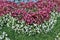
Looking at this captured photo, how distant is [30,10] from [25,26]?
1.17 metres

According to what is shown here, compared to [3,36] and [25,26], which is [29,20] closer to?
[25,26]

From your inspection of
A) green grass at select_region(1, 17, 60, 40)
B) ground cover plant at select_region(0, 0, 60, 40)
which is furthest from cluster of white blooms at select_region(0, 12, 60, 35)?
green grass at select_region(1, 17, 60, 40)

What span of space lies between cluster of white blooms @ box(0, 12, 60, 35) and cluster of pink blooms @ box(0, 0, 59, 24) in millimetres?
180

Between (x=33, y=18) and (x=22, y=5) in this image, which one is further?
(x=22, y=5)

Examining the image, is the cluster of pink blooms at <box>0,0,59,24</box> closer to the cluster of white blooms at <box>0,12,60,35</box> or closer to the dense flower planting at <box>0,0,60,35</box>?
the dense flower planting at <box>0,0,60,35</box>

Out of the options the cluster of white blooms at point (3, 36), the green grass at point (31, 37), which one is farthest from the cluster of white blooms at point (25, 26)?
the cluster of white blooms at point (3, 36)

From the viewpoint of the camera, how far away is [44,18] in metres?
9.95

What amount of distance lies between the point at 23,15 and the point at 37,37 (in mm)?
1223

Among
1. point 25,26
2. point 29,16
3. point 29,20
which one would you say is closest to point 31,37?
point 25,26

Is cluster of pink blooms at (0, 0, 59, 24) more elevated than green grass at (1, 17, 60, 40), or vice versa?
cluster of pink blooms at (0, 0, 59, 24)

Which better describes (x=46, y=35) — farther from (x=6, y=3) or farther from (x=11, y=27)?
(x=6, y=3)

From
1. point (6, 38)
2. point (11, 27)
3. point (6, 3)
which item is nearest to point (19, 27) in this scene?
point (11, 27)

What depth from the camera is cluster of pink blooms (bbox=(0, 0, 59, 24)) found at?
9.72m

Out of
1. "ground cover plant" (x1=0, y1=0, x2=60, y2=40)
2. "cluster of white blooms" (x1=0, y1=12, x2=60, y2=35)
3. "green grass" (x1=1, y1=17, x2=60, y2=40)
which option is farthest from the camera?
"cluster of white blooms" (x1=0, y1=12, x2=60, y2=35)
